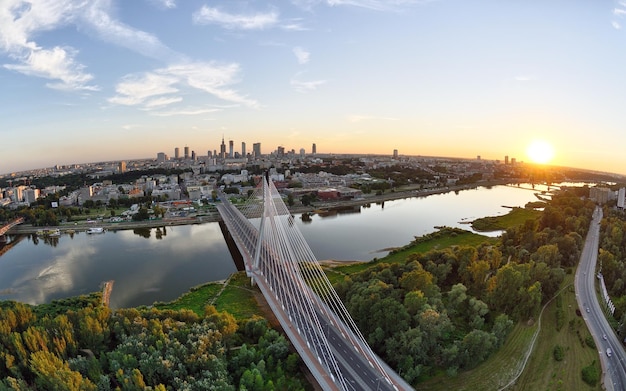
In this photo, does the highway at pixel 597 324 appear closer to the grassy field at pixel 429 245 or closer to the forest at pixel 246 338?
the forest at pixel 246 338

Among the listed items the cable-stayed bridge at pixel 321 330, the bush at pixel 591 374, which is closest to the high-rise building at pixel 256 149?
the cable-stayed bridge at pixel 321 330

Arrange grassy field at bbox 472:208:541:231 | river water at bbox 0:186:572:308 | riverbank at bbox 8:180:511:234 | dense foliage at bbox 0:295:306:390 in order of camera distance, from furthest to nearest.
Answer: riverbank at bbox 8:180:511:234 < grassy field at bbox 472:208:541:231 < river water at bbox 0:186:572:308 < dense foliage at bbox 0:295:306:390

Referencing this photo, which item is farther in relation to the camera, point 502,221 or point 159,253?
point 502,221

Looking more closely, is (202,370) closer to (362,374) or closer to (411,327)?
(362,374)

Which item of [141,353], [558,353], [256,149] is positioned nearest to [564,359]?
[558,353]

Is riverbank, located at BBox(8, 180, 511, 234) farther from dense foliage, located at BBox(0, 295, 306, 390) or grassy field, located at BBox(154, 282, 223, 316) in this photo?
dense foliage, located at BBox(0, 295, 306, 390)

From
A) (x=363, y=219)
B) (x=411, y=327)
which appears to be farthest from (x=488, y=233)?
(x=411, y=327)

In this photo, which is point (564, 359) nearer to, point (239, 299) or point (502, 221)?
point (239, 299)

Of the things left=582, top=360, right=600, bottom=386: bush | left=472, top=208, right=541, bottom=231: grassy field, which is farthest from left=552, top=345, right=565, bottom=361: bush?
left=472, top=208, right=541, bottom=231: grassy field
